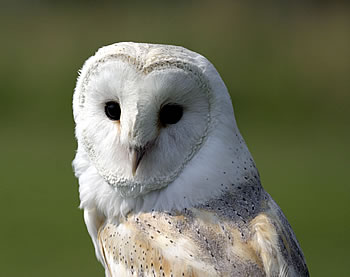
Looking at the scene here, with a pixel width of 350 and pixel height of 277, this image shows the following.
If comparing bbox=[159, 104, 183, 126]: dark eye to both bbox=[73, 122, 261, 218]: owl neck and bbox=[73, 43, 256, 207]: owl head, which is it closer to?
bbox=[73, 43, 256, 207]: owl head

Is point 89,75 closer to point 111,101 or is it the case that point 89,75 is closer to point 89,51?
point 111,101

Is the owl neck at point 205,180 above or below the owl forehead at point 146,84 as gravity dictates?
below


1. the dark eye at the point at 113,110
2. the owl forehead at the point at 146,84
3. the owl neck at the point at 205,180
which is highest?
the owl forehead at the point at 146,84

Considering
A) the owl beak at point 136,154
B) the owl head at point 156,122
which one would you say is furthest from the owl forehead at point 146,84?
the owl beak at point 136,154

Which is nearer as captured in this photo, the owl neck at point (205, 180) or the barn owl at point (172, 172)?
the barn owl at point (172, 172)

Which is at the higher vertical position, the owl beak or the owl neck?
the owl beak

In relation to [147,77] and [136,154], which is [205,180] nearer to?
[136,154]

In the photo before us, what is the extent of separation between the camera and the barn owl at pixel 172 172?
195cm

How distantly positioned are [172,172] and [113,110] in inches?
9.4

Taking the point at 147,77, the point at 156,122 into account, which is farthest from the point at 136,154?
the point at 147,77

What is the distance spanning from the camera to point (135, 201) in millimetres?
2105

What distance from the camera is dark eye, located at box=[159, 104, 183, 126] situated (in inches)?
78.9

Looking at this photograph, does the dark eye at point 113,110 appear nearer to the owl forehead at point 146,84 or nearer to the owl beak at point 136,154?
the owl forehead at point 146,84

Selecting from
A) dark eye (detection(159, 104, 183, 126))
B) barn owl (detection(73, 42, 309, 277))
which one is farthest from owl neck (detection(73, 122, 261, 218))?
dark eye (detection(159, 104, 183, 126))
